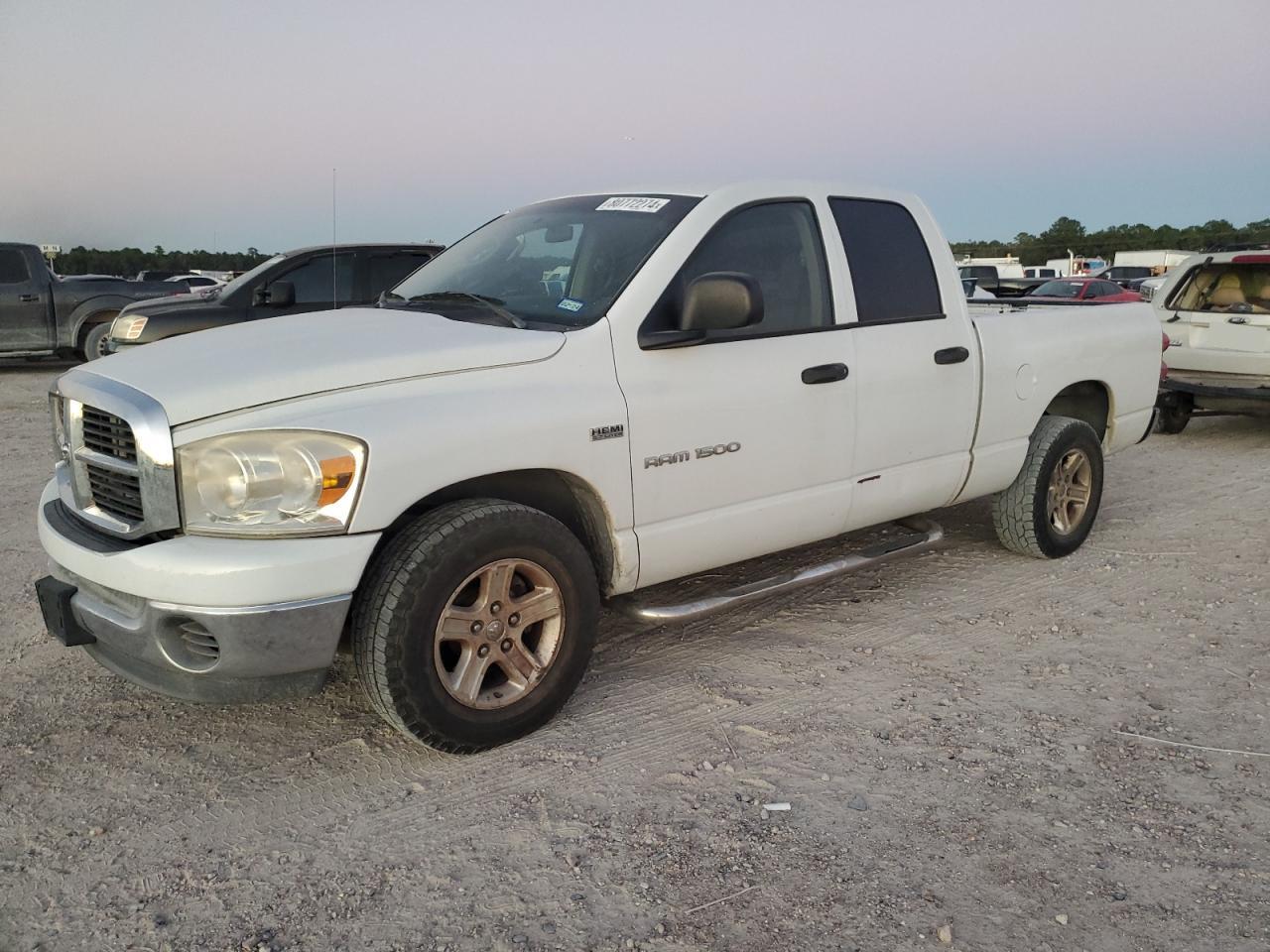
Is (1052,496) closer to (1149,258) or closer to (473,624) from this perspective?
(473,624)

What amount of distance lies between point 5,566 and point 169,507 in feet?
10.3

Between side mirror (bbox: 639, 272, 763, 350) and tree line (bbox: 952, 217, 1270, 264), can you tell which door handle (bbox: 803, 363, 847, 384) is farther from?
tree line (bbox: 952, 217, 1270, 264)

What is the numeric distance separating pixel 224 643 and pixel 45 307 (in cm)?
1343

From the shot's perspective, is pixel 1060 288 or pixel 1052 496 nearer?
pixel 1052 496

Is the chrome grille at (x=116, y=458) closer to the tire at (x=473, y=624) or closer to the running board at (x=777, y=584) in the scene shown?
the tire at (x=473, y=624)

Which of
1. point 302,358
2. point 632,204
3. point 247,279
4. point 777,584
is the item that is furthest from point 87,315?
point 777,584

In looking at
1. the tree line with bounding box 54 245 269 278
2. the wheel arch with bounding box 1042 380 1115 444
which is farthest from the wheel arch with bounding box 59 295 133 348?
the tree line with bounding box 54 245 269 278

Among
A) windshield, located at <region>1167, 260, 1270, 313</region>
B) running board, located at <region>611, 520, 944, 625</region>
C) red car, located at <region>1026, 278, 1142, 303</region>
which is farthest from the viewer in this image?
red car, located at <region>1026, 278, 1142, 303</region>

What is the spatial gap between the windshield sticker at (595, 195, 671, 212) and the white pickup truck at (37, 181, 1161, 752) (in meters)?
0.01

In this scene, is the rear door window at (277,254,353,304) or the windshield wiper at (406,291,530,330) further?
the rear door window at (277,254,353,304)

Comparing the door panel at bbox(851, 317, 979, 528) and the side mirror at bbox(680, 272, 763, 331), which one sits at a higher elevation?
the side mirror at bbox(680, 272, 763, 331)

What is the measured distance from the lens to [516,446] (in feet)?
11.3

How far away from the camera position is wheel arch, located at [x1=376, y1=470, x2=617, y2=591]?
351 cm

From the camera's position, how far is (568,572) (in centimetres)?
357
